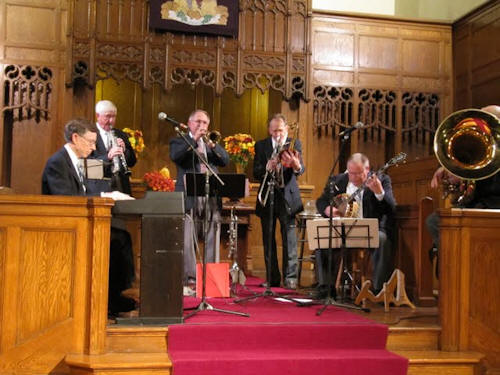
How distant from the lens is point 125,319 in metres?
4.54

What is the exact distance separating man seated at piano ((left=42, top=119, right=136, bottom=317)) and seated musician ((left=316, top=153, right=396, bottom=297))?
6.02 feet

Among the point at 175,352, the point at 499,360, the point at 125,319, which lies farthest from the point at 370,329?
the point at 125,319

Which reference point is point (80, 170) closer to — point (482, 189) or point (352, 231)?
point (352, 231)

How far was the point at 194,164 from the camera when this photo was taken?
606 centimetres

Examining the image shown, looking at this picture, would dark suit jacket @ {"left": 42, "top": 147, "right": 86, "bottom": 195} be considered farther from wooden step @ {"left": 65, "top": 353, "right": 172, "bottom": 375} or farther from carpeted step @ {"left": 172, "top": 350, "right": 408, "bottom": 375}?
carpeted step @ {"left": 172, "top": 350, "right": 408, "bottom": 375}

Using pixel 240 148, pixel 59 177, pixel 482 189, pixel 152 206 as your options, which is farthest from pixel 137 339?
pixel 240 148

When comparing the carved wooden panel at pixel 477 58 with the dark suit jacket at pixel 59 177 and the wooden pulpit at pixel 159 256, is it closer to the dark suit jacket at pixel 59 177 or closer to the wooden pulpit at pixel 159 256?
the wooden pulpit at pixel 159 256

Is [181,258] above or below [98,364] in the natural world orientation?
above

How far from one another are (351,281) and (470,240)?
1376mm

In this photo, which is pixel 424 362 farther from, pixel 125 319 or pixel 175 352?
pixel 125 319

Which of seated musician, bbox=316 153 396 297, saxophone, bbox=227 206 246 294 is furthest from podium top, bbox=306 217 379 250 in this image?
saxophone, bbox=227 206 246 294

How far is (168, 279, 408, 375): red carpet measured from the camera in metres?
4.23

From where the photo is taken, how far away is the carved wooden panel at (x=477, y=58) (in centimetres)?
857

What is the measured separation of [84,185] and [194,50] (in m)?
4.07
